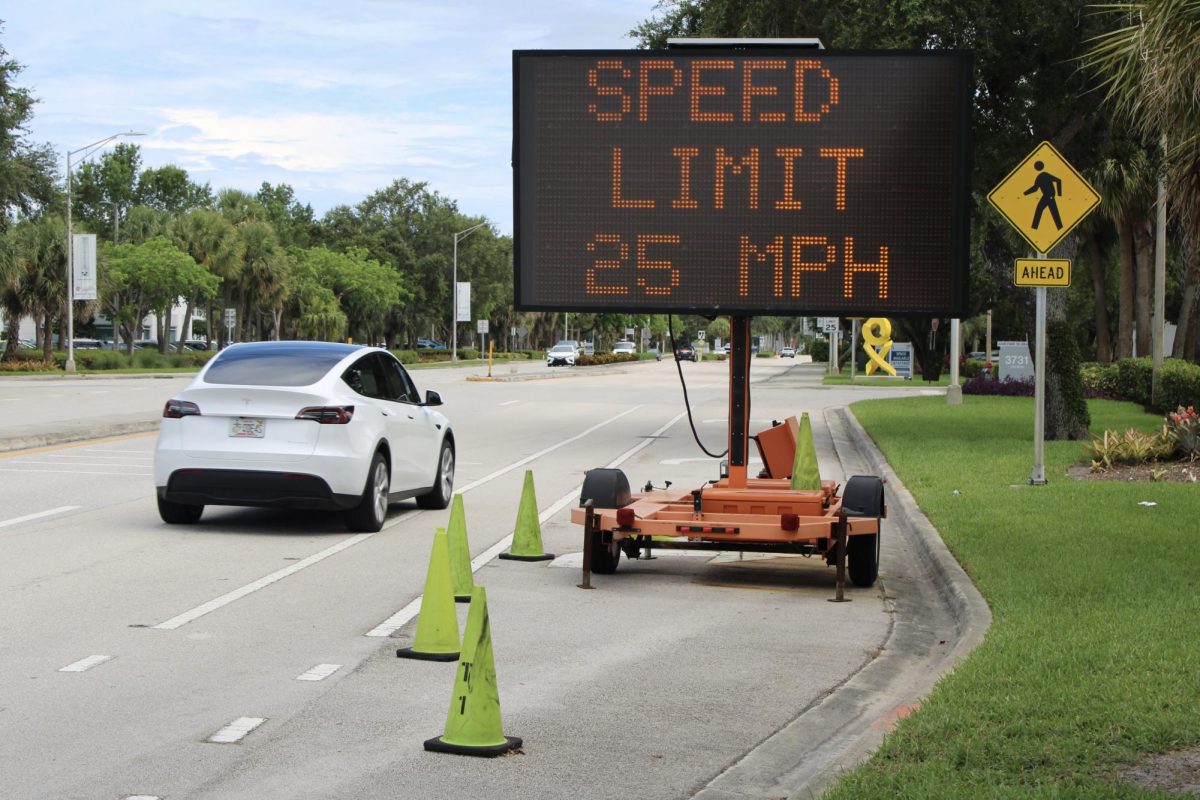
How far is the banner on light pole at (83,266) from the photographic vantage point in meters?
60.2

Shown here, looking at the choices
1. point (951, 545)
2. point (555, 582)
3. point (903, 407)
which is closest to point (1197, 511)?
point (951, 545)

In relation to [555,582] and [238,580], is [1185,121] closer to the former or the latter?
[555,582]

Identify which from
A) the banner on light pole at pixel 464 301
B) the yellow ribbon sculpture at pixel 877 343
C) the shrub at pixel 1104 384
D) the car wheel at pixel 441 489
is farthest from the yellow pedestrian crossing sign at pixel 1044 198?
the banner on light pole at pixel 464 301

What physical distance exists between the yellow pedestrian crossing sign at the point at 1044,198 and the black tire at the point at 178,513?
8.41 m

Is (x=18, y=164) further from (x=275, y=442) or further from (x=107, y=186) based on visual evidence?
(x=107, y=186)

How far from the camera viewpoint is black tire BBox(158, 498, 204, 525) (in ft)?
44.3

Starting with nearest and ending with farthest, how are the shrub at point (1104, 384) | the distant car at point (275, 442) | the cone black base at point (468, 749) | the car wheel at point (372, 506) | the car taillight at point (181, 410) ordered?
the cone black base at point (468, 749), the distant car at point (275, 442), the car taillight at point (181, 410), the car wheel at point (372, 506), the shrub at point (1104, 384)

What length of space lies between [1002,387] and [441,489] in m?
29.2

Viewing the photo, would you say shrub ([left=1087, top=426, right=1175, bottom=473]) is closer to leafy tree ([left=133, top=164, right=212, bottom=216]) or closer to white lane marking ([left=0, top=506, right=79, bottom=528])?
white lane marking ([left=0, top=506, right=79, bottom=528])

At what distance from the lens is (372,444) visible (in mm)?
13344

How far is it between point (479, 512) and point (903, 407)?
818 inches

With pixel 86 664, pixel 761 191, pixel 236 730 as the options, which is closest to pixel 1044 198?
pixel 761 191

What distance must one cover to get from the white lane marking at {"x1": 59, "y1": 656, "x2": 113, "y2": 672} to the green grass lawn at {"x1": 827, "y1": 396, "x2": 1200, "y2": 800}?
4105 mm

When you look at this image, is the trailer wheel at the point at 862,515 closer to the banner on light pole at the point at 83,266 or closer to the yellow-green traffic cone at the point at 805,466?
the yellow-green traffic cone at the point at 805,466
